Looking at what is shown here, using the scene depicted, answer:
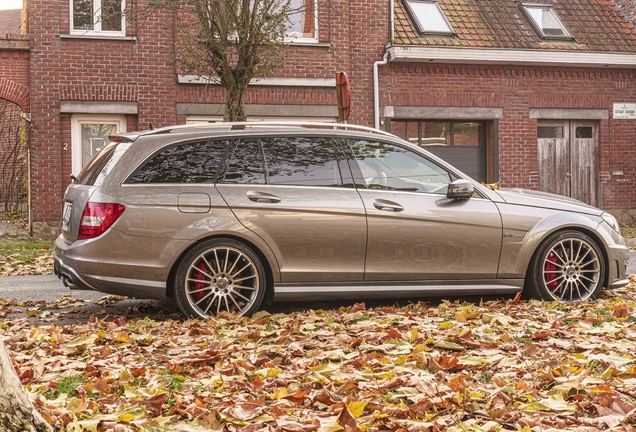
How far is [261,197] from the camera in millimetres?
6520

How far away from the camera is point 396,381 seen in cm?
400

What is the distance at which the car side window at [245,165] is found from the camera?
6605 millimetres

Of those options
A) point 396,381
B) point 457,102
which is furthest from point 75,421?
point 457,102

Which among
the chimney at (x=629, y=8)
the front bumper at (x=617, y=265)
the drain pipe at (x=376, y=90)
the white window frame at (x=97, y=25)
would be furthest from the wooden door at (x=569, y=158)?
the front bumper at (x=617, y=265)

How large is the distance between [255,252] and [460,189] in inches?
73.5

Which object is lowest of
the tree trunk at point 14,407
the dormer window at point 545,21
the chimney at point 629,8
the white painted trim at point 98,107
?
the tree trunk at point 14,407

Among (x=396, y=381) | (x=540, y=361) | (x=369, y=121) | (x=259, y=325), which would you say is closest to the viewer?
(x=396, y=381)

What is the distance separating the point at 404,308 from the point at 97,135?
10492 millimetres

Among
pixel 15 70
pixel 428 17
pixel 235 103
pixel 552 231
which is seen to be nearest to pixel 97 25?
pixel 15 70

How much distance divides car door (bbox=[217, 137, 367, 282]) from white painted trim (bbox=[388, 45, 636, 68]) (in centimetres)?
1023

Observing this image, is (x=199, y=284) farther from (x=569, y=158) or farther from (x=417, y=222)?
(x=569, y=158)

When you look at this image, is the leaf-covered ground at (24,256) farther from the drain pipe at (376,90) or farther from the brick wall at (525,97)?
the brick wall at (525,97)

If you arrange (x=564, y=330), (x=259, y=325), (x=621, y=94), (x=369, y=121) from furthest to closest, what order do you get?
(x=621, y=94)
(x=369, y=121)
(x=259, y=325)
(x=564, y=330)

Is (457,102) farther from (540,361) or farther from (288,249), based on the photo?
(540,361)
